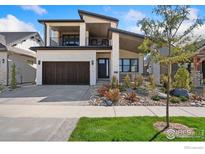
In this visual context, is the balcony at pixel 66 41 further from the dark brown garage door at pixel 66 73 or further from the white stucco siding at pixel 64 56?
the dark brown garage door at pixel 66 73

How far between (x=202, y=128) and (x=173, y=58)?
2099 millimetres

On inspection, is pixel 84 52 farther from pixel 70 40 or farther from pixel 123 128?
pixel 123 128

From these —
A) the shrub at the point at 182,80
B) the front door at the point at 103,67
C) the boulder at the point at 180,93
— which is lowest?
the boulder at the point at 180,93

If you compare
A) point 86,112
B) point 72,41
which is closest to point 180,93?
point 86,112

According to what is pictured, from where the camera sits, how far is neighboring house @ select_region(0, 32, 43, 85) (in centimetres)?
2312

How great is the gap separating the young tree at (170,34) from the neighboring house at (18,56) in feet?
55.3

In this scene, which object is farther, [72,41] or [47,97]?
[72,41]

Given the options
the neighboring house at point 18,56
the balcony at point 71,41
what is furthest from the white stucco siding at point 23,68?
the balcony at point 71,41

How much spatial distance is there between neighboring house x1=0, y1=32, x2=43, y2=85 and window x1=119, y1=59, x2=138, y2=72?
946cm

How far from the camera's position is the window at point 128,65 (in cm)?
2567

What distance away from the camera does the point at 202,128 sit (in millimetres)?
7602

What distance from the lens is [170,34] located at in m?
7.71

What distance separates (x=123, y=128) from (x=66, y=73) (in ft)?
52.3
